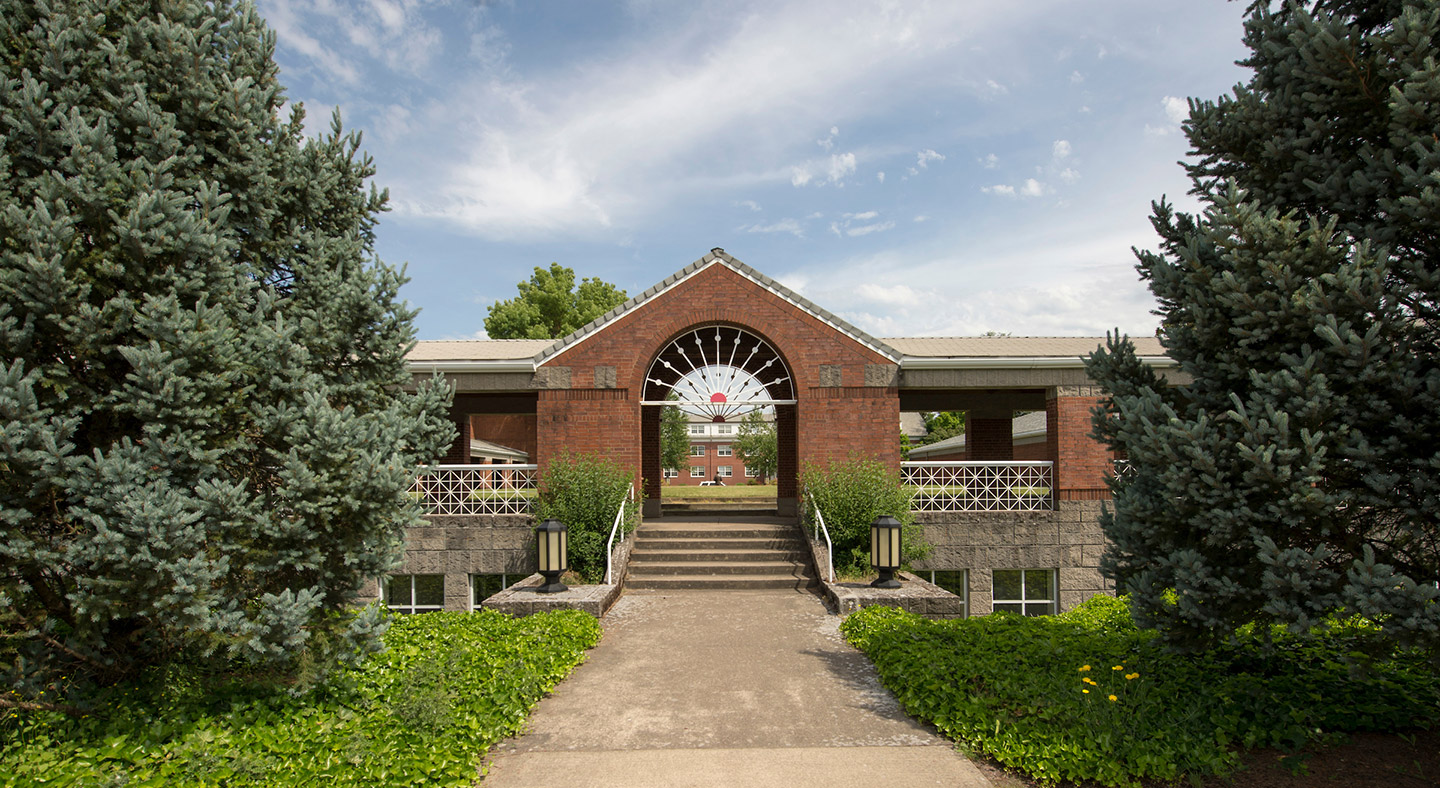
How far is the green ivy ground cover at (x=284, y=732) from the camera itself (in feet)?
13.8

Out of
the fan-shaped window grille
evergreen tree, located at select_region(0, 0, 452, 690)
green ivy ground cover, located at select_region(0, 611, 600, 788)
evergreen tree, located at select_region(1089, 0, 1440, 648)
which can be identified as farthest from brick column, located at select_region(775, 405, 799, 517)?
evergreen tree, located at select_region(0, 0, 452, 690)

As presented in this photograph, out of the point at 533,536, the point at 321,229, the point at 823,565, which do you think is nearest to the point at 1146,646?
the point at 823,565

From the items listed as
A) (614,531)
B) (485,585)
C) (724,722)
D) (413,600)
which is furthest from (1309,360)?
(413,600)

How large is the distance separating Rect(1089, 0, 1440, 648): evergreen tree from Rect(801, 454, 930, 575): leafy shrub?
216 inches

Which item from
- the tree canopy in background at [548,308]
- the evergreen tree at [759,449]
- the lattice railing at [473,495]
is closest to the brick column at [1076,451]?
the lattice railing at [473,495]

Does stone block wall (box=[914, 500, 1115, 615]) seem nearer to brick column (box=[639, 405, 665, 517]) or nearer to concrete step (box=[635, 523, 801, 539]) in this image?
concrete step (box=[635, 523, 801, 539])

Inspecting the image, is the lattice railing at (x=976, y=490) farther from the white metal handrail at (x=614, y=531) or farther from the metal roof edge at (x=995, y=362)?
the white metal handrail at (x=614, y=531)

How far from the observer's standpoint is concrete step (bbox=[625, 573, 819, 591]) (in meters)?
10.4

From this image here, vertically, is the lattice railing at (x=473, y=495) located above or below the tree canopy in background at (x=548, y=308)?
below

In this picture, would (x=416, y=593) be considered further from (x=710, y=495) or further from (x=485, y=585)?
(x=710, y=495)

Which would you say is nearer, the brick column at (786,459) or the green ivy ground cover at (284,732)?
the green ivy ground cover at (284,732)

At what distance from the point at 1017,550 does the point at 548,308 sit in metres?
25.5

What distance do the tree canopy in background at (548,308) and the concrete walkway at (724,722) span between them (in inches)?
1011

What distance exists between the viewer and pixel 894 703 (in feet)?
19.2
